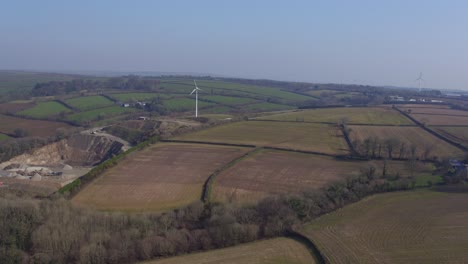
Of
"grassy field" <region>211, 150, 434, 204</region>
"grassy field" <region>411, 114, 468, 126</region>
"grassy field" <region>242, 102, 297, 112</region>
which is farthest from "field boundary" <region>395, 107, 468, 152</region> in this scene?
"grassy field" <region>242, 102, 297, 112</region>

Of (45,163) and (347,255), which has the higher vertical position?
(347,255)

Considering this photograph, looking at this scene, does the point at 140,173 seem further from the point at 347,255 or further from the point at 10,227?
the point at 347,255

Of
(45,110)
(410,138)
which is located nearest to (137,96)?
(45,110)

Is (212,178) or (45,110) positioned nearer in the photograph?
(212,178)

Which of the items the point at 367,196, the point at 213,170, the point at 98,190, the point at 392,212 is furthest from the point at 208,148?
Result: the point at 392,212

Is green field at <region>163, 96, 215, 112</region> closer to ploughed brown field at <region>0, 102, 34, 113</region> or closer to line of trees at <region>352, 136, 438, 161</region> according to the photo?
ploughed brown field at <region>0, 102, 34, 113</region>

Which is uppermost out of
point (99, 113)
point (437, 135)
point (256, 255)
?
point (437, 135)

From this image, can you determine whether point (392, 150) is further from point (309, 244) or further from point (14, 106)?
point (14, 106)
